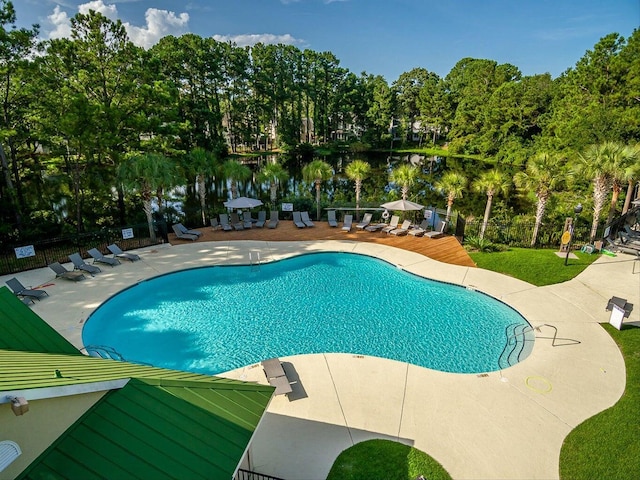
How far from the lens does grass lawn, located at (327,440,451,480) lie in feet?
24.1

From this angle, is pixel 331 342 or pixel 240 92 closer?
pixel 331 342

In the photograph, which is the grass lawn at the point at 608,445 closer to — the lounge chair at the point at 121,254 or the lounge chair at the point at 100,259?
the lounge chair at the point at 121,254

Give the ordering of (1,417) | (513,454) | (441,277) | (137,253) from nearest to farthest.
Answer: (1,417) → (513,454) → (441,277) → (137,253)

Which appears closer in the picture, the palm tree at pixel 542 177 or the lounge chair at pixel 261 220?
the palm tree at pixel 542 177

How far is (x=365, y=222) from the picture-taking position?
2350cm

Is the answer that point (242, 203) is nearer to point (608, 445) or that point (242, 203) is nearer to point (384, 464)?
point (384, 464)

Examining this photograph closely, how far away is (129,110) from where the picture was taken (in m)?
22.5

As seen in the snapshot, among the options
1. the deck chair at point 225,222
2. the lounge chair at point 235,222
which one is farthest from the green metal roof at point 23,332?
the lounge chair at point 235,222

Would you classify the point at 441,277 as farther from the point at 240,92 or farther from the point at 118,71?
the point at 240,92

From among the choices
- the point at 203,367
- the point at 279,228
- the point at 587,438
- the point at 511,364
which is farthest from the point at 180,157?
the point at 587,438

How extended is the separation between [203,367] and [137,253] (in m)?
10.5

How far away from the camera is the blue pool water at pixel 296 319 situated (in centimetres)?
1194

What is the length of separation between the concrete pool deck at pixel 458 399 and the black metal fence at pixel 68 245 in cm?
356

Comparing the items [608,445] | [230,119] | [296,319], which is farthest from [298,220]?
[230,119]
